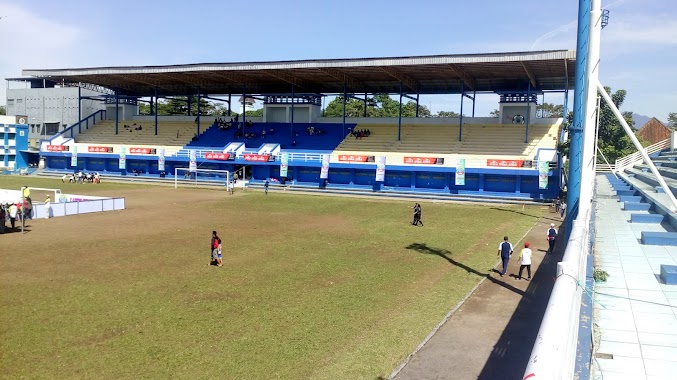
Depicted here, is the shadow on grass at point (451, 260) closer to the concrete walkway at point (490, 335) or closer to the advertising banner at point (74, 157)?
the concrete walkway at point (490, 335)

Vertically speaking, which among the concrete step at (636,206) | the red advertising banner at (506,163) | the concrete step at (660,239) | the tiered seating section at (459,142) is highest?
the tiered seating section at (459,142)

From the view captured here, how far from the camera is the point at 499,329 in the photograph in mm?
11250

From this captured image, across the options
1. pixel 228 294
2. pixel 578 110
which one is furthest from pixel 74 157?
pixel 578 110

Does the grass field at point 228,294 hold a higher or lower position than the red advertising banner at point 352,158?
lower

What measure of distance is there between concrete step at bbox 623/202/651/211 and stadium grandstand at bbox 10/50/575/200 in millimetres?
18246

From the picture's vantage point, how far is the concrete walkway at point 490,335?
905cm

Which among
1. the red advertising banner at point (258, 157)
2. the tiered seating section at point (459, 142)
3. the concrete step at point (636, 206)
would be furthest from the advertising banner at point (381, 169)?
the concrete step at point (636, 206)

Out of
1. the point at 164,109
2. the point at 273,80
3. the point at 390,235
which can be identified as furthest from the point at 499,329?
the point at 164,109

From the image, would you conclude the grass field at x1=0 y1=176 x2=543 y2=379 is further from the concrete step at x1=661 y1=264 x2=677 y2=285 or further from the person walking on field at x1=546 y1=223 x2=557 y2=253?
the concrete step at x1=661 y1=264 x2=677 y2=285

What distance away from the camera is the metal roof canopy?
38688mm

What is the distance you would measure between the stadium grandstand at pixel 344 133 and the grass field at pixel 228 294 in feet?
52.2

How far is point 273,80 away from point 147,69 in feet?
38.9

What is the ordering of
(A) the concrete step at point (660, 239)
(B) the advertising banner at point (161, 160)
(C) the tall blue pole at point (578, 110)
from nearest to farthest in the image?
(A) the concrete step at point (660, 239), (C) the tall blue pole at point (578, 110), (B) the advertising banner at point (161, 160)

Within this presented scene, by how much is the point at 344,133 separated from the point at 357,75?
710 cm
